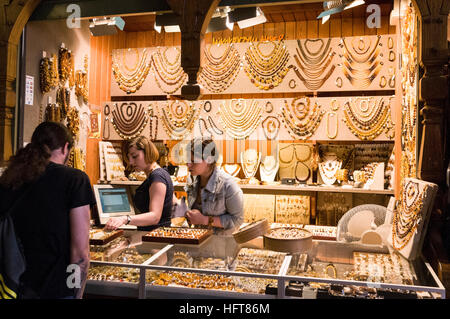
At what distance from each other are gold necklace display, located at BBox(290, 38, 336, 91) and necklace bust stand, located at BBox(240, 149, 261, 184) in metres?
0.99

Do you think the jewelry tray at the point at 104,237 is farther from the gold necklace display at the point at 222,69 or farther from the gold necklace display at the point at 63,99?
the gold necklace display at the point at 222,69

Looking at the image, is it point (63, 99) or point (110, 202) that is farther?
point (110, 202)

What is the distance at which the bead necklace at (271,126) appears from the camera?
4410 millimetres

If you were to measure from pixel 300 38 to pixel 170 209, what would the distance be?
2.93 meters

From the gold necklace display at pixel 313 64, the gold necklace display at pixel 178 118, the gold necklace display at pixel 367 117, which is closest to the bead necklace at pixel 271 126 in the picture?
the gold necklace display at pixel 313 64

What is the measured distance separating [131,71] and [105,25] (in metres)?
0.97

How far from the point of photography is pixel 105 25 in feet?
13.0

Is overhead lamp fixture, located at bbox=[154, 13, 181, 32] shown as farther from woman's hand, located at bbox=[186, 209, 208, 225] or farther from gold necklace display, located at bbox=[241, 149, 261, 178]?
gold necklace display, located at bbox=[241, 149, 261, 178]

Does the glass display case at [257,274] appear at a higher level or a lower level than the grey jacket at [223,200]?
lower

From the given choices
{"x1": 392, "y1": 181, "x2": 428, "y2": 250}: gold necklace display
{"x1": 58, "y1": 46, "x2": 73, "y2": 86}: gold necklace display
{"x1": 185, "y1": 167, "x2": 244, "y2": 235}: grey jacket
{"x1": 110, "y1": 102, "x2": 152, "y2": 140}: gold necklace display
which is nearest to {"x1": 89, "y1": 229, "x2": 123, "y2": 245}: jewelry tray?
{"x1": 185, "y1": 167, "x2": 244, "y2": 235}: grey jacket

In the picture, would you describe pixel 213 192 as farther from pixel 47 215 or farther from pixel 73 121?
pixel 73 121

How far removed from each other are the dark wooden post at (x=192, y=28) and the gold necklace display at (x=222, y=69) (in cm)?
196

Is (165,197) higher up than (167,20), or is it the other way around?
(167,20)

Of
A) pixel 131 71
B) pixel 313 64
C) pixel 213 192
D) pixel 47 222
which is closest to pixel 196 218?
pixel 213 192
